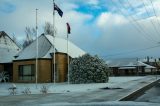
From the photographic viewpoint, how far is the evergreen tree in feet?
139

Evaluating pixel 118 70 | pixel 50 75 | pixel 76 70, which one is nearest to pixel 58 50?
pixel 50 75

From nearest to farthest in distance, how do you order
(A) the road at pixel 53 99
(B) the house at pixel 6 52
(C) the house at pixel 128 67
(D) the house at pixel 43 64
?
(A) the road at pixel 53 99
(D) the house at pixel 43 64
(B) the house at pixel 6 52
(C) the house at pixel 128 67

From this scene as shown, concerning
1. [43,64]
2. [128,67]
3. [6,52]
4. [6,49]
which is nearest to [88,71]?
[43,64]

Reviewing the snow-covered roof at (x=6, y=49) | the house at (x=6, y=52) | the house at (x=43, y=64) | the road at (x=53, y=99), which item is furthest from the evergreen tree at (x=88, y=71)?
the snow-covered roof at (x=6, y=49)

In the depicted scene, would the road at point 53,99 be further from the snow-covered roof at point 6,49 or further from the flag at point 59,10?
the snow-covered roof at point 6,49

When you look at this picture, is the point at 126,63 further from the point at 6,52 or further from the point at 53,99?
the point at 53,99

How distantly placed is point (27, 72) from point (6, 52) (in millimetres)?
13862

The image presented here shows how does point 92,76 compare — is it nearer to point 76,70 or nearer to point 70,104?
point 76,70

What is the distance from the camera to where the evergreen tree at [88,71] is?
42.3 meters

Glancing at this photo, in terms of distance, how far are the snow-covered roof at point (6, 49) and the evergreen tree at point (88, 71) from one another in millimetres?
18383

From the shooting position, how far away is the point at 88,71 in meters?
42.2

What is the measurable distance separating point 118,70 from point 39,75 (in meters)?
58.5

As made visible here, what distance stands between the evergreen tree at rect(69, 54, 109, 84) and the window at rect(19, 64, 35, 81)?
26.3 ft

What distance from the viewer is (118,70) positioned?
10406 cm
